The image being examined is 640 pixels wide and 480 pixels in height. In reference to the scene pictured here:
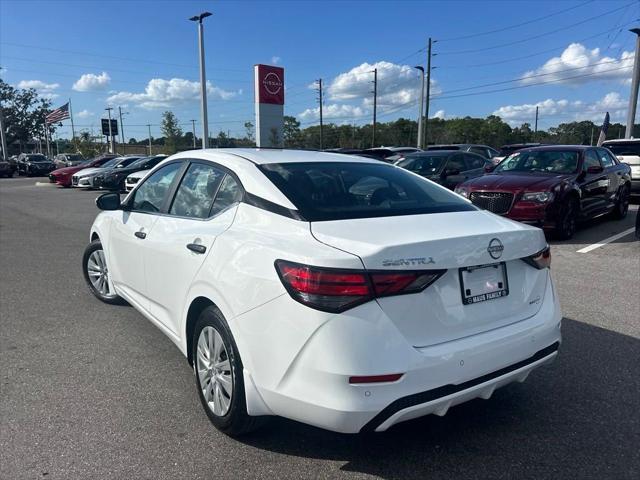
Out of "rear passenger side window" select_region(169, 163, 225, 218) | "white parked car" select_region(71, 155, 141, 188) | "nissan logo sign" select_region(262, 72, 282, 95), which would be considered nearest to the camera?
"rear passenger side window" select_region(169, 163, 225, 218)

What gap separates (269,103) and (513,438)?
923 inches

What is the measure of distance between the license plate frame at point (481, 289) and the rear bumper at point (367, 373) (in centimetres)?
19

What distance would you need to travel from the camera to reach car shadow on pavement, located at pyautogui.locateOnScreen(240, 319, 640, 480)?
255cm

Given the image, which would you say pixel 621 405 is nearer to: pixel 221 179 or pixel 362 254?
pixel 362 254

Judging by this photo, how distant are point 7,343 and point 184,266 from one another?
227 centimetres

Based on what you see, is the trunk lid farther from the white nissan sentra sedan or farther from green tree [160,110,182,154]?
green tree [160,110,182,154]

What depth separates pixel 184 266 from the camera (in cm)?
310

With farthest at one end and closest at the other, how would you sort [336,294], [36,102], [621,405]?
[36,102], [621,405], [336,294]

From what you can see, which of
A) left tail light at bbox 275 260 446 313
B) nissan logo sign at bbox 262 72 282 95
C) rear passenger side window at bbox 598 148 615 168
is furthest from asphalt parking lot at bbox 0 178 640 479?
nissan logo sign at bbox 262 72 282 95

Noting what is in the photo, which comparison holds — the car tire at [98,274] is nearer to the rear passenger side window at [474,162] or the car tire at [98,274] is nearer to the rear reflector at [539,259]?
the rear reflector at [539,259]

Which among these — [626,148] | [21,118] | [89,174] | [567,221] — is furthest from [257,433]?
[21,118]

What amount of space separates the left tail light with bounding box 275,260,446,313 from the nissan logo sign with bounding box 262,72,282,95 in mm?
23546

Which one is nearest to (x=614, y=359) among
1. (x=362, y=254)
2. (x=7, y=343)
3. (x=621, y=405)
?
(x=621, y=405)

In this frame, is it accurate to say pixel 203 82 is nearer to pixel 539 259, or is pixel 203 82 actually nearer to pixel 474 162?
pixel 474 162
